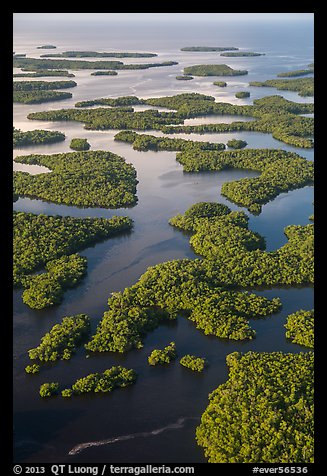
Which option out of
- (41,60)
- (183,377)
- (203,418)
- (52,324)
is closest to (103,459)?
(203,418)

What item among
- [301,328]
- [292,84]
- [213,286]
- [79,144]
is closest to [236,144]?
[79,144]

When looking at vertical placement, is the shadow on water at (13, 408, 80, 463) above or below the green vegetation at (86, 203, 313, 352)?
below

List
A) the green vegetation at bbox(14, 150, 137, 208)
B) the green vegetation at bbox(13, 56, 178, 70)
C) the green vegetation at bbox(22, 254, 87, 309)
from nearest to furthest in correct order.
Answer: the green vegetation at bbox(22, 254, 87, 309)
the green vegetation at bbox(14, 150, 137, 208)
the green vegetation at bbox(13, 56, 178, 70)

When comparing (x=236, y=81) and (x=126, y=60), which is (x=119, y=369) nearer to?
(x=236, y=81)

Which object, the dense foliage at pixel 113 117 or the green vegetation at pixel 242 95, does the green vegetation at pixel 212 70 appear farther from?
the dense foliage at pixel 113 117

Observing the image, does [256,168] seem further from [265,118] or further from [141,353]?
[141,353]

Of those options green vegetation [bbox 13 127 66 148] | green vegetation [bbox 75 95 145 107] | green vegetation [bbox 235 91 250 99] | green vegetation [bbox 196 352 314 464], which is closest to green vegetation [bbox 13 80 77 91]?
green vegetation [bbox 75 95 145 107]

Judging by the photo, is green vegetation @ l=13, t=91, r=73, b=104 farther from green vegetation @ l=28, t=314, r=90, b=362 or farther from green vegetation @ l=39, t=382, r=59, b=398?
green vegetation @ l=39, t=382, r=59, b=398
